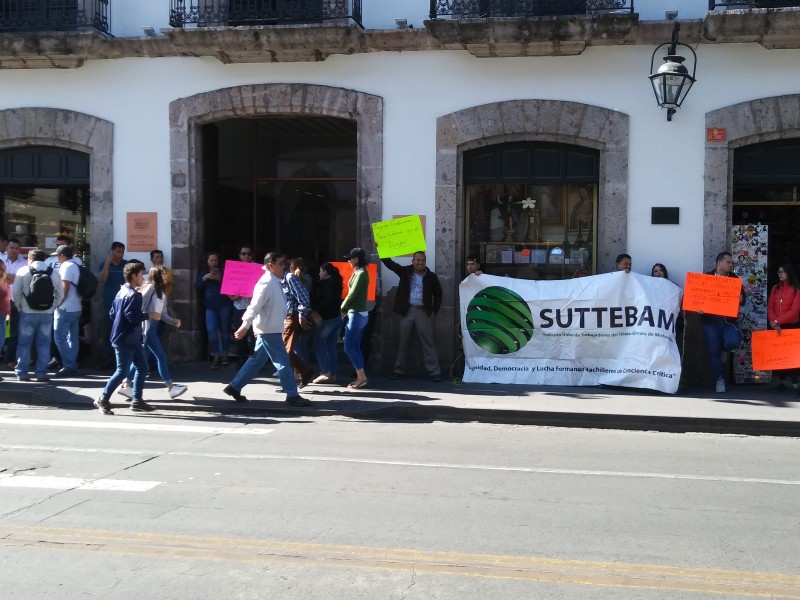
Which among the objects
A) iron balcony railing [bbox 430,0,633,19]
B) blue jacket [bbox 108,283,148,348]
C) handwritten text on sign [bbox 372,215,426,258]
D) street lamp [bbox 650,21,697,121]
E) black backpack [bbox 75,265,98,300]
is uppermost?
iron balcony railing [bbox 430,0,633,19]

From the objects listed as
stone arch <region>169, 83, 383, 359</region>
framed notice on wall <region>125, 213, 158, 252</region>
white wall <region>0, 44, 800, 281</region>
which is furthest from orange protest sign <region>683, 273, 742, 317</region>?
framed notice on wall <region>125, 213, 158, 252</region>

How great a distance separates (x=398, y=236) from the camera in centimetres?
1278

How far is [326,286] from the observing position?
39.1 feet

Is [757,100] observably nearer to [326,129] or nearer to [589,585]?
[326,129]

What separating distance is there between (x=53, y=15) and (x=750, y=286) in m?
11.4

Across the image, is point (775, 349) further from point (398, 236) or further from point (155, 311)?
point (155, 311)

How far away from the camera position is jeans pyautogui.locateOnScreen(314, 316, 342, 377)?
12.1 meters

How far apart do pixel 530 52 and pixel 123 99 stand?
638cm

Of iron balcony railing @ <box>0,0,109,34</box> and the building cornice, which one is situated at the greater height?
iron balcony railing @ <box>0,0,109,34</box>

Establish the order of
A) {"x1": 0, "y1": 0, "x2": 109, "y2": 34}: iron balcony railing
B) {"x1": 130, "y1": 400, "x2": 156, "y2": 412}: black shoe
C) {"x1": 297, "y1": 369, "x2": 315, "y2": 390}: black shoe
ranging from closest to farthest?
{"x1": 130, "y1": 400, "x2": 156, "y2": 412}: black shoe → {"x1": 297, "y1": 369, "x2": 315, "y2": 390}: black shoe → {"x1": 0, "y1": 0, "x2": 109, "y2": 34}: iron balcony railing

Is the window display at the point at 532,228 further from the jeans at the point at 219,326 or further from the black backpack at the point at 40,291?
the black backpack at the point at 40,291

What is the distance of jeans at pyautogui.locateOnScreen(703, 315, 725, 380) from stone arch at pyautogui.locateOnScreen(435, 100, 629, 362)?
1679 mm

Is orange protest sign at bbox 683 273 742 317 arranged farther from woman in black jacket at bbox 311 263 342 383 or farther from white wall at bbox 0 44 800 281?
woman in black jacket at bbox 311 263 342 383

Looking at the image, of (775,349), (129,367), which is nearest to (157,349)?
(129,367)
